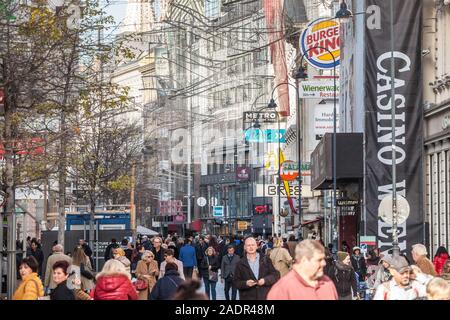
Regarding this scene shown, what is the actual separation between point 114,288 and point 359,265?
62.1 ft

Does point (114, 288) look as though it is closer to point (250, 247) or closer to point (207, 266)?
point (250, 247)

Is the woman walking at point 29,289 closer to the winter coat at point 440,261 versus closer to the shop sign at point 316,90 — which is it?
the winter coat at point 440,261

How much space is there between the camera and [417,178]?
1732 inches

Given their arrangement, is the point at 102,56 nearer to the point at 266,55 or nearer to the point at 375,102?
the point at 375,102

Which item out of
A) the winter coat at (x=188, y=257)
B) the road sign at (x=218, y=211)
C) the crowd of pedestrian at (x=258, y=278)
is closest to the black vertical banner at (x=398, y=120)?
the crowd of pedestrian at (x=258, y=278)

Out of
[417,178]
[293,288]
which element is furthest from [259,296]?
[417,178]

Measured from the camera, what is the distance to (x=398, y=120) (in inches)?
1738

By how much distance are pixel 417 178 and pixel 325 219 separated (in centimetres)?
2894

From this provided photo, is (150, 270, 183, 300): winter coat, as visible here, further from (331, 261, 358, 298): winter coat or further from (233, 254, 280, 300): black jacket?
(331, 261, 358, 298): winter coat

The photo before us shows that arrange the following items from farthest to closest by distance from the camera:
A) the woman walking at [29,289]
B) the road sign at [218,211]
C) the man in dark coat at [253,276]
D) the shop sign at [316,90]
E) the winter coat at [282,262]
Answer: the road sign at [218,211]
the shop sign at [316,90]
the winter coat at [282,262]
the man in dark coat at [253,276]
the woman walking at [29,289]

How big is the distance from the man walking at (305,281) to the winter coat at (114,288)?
13.1 feet

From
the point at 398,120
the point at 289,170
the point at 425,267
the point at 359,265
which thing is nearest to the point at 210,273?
the point at 359,265

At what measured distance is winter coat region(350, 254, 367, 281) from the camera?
32.4m

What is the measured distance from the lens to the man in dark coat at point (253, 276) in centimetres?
1900
